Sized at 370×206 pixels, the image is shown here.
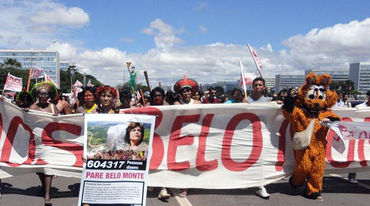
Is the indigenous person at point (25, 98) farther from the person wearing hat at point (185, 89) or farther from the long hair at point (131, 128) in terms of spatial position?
the person wearing hat at point (185, 89)

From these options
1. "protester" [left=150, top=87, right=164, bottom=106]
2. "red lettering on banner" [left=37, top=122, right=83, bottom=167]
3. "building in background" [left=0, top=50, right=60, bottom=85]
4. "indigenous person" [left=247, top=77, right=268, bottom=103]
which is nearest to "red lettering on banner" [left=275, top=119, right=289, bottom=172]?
"indigenous person" [left=247, top=77, right=268, bottom=103]

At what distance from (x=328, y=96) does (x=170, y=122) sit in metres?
2.28

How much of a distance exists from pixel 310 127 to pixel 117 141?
275 centimetres

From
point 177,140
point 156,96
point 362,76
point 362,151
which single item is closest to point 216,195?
point 177,140

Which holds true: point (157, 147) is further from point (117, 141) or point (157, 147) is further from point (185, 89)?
point (117, 141)

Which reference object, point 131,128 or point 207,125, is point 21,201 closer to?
point 131,128

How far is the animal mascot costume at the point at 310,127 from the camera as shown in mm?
4836

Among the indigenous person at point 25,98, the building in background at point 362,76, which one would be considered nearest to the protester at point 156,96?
the indigenous person at point 25,98

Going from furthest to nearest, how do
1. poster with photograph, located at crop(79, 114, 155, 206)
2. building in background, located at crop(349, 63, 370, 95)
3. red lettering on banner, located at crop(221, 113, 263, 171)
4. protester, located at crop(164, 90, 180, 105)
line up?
building in background, located at crop(349, 63, 370, 95), protester, located at crop(164, 90, 180, 105), red lettering on banner, located at crop(221, 113, 263, 171), poster with photograph, located at crop(79, 114, 155, 206)

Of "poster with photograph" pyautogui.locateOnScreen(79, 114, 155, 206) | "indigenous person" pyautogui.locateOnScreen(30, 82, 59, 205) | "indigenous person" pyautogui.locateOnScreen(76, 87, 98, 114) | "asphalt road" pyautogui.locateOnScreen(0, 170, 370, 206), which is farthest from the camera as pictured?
"indigenous person" pyautogui.locateOnScreen(76, 87, 98, 114)

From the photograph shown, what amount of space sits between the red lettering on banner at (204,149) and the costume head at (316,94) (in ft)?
4.38

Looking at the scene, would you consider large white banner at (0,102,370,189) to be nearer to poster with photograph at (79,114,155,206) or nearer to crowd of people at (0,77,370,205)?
crowd of people at (0,77,370,205)

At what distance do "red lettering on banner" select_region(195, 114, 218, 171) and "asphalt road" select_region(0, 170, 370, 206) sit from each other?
1.32 ft

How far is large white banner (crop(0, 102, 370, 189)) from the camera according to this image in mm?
4898
